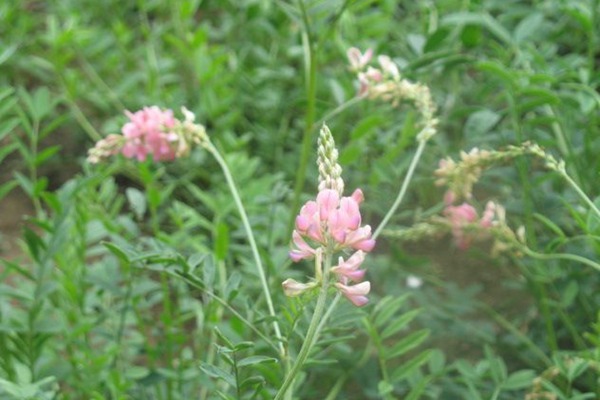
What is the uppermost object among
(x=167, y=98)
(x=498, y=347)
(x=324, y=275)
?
(x=324, y=275)

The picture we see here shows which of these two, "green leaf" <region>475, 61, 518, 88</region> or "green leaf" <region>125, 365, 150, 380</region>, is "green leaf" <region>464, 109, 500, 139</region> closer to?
"green leaf" <region>475, 61, 518, 88</region>

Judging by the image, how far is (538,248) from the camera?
1.52 metres

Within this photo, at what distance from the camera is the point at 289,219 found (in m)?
1.46

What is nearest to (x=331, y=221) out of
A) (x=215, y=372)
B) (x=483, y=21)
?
(x=215, y=372)

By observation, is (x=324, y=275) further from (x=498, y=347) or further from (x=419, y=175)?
(x=419, y=175)

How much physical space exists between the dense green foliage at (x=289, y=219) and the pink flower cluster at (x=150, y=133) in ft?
0.24

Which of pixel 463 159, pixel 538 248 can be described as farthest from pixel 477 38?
pixel 463 159

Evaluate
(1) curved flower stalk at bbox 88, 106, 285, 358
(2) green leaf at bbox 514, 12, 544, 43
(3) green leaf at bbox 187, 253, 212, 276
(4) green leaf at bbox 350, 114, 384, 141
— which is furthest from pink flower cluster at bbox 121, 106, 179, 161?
(2) green leaf at bbox 514, 12, 544, 43

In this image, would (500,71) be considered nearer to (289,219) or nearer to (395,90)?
(395,90)

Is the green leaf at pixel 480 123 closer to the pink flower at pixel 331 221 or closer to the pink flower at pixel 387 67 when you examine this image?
the pink flower at pixel 387 67

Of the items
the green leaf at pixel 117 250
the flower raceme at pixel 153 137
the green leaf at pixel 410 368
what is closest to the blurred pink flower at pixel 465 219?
the green leaf at pixel 410 368

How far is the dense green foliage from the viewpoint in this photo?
1264mm

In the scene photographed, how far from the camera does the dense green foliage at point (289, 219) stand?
1.26 meters

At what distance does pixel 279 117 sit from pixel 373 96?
2.69 ft
